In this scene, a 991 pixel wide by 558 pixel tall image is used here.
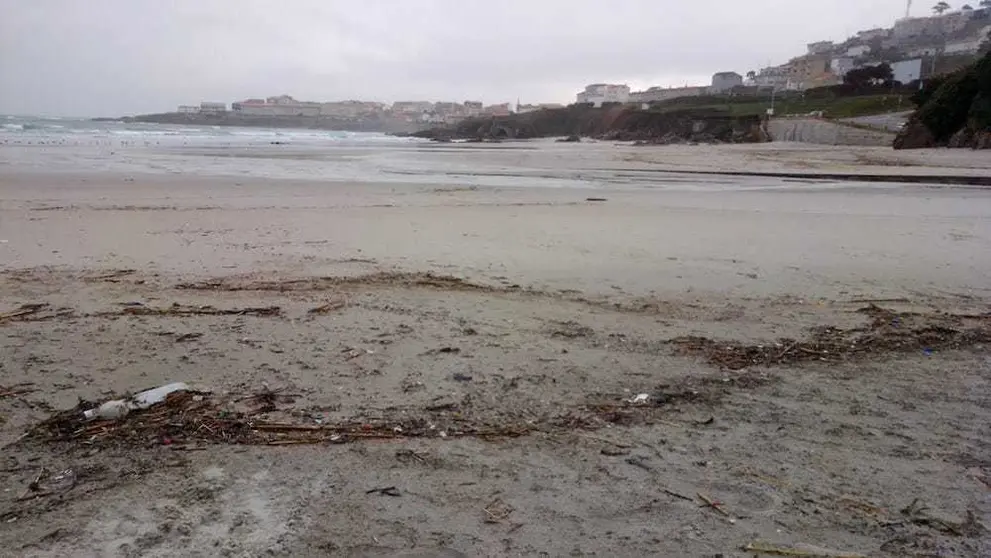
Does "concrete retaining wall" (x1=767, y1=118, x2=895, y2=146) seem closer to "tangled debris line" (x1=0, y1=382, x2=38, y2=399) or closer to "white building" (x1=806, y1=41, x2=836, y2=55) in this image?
"tangled debris line" (x1=0, y1=382, x2=38, y2=399)

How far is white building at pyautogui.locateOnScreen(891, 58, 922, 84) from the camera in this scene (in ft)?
291

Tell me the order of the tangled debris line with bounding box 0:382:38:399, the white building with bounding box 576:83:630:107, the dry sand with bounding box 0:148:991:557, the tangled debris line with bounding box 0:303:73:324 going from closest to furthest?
the dry sand with bounding box 0:148:991:557 → the tangled debris line with bounding box 0:382:38:399 → the tangled debris line with bounding box 0:303:73:324 → the white building with bounding box 576:83:630:107

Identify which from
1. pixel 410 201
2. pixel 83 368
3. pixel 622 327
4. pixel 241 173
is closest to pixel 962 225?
pixel 622 327

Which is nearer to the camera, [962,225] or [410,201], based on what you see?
[962,225]

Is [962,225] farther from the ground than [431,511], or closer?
farther from the ground

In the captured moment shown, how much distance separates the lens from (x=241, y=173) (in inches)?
760

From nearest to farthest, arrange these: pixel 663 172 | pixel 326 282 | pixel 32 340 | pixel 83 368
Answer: pixel 83 368, pixel 32 340, pixel 326 282, pixel 663 172

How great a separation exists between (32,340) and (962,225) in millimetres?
11828

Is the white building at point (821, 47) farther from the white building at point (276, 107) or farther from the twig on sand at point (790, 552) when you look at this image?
the twig on sand at point (790, 552)

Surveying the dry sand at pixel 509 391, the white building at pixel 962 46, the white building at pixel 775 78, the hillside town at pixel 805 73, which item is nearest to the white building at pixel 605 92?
the hillside town at pixel 805 73

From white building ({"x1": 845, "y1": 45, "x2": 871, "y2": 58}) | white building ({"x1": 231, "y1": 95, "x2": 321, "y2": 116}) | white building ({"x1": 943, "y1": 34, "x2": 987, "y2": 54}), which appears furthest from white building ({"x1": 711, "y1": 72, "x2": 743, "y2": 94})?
white building ({"x1": 231, "y1": 95, "x2": 321, "y2": 116})

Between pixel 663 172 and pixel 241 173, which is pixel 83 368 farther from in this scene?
pixel 663 172

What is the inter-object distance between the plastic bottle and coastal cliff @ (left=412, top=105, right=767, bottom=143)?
60018 mm

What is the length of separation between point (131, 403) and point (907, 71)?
112 metres
